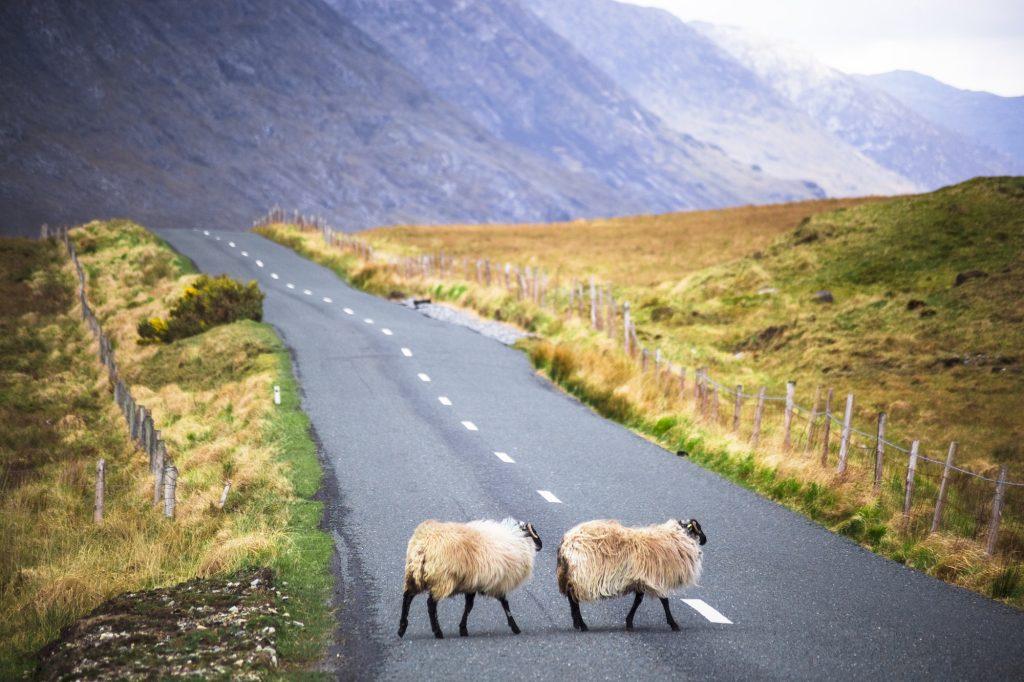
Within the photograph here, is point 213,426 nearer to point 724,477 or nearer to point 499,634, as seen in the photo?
point 724,477

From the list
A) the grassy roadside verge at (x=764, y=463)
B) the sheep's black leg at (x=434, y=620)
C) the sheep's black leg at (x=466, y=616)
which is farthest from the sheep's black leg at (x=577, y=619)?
the grassy roadside verge at (x=764, y=463)

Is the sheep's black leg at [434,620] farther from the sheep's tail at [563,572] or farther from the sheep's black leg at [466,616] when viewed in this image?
the sheep's tail at [563,572]

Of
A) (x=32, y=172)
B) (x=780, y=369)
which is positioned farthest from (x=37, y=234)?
(x=780, y=369)

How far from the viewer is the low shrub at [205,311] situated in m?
29.7

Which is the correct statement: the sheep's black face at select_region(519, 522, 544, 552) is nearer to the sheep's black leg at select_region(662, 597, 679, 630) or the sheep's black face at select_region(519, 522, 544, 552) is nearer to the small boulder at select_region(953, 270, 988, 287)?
the sheep's black leg at select_region(662, 597, 679, 630)

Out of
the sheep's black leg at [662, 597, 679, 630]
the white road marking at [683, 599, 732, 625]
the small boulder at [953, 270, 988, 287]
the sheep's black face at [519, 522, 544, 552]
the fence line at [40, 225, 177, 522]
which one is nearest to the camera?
the sheep's black face at [519, 522, 544, 552]

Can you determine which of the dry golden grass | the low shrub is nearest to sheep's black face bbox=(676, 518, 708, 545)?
the low shrub

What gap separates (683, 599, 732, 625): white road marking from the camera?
9.02m

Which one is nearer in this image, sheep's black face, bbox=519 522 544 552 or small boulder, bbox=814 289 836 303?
sheep's black face, bbox=519 522 544 552

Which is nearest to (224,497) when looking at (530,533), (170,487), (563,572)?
(170,487)

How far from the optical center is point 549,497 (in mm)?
13227

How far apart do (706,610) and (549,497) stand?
166 inches

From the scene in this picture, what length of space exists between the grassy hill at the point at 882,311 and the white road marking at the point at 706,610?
12854mm

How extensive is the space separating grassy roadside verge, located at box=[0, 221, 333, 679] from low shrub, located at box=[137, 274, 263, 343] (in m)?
0.76
